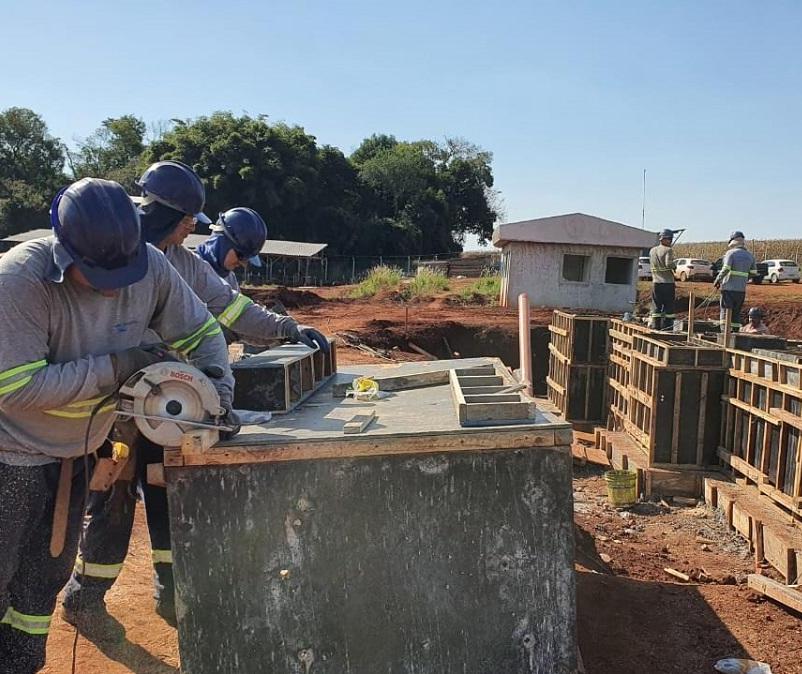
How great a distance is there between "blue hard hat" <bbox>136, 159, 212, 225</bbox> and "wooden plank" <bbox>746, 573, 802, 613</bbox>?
4051mm

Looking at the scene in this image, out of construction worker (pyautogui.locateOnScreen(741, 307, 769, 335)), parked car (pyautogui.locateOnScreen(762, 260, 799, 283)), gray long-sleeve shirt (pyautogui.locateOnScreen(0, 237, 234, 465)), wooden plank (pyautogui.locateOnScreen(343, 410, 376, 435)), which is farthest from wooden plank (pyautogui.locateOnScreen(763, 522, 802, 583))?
parked car (pyautogui.locateOnScreen(762, 260, 799, 283))

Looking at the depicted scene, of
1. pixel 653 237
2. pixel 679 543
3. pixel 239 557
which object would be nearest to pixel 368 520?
pixel 239 557

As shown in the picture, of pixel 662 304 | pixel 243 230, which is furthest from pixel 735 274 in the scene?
pixel 243 230

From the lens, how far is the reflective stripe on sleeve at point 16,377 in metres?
2.29

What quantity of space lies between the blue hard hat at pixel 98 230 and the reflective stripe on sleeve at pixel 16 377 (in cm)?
34

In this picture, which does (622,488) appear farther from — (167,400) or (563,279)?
(563,279)

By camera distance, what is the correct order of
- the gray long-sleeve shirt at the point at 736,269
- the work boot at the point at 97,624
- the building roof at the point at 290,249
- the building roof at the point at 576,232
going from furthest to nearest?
the building roof at the point at 290,249 → the building roof at the point at 576,232 → the gray long-sleeve shirt at the point at 736,269 → the work boot at the point at 97,624

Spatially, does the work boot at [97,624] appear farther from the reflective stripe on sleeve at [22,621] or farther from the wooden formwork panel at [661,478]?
the wooden formwork panel at [661,478]

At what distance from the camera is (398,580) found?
266 cm

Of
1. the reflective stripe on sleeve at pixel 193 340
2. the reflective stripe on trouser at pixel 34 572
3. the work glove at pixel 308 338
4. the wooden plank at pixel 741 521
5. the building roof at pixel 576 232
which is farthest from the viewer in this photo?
the building roof at pixel 576 232

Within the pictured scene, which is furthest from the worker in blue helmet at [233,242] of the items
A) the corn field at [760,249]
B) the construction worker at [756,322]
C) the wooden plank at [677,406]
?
the corn field at [760,249]

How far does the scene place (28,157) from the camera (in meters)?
49.3

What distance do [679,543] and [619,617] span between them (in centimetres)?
283

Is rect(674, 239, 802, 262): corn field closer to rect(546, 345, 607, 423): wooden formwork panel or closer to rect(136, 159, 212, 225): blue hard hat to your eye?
rect(546, 345, 607, 423): wooden formwork panel
